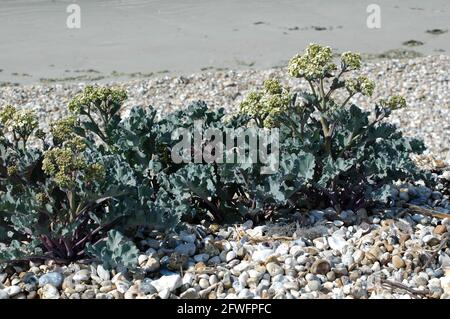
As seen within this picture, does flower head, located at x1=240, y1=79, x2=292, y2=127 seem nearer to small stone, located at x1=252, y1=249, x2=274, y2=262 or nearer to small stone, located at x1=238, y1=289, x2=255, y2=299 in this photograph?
small stone, located at x1=252, y1=249, x2=274, y2=262

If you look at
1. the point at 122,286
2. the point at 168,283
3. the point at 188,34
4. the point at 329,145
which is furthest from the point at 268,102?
the point at 188,34

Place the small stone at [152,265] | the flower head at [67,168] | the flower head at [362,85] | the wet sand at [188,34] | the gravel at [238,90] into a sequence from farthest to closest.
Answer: the wet sand at [188,34] → the gravel at [238,90] → the flower head at [362,85] → the small stone at [152,265] → the flower head at [67,168]

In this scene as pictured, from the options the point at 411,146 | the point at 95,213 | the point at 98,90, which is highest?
the point at 98,90

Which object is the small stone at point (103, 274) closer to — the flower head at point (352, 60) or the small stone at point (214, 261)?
the small stone at point (214, 261)

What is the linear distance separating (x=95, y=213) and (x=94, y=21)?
9.67 m

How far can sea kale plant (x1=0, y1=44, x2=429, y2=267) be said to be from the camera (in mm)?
3023

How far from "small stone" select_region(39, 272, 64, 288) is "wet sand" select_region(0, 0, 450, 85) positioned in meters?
6.51

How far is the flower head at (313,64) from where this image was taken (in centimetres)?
340

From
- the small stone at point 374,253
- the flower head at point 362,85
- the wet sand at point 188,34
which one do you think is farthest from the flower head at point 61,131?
the wet sand at point 188,34

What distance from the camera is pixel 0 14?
13.5 m

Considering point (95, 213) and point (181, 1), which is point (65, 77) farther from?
point (95, 213)
